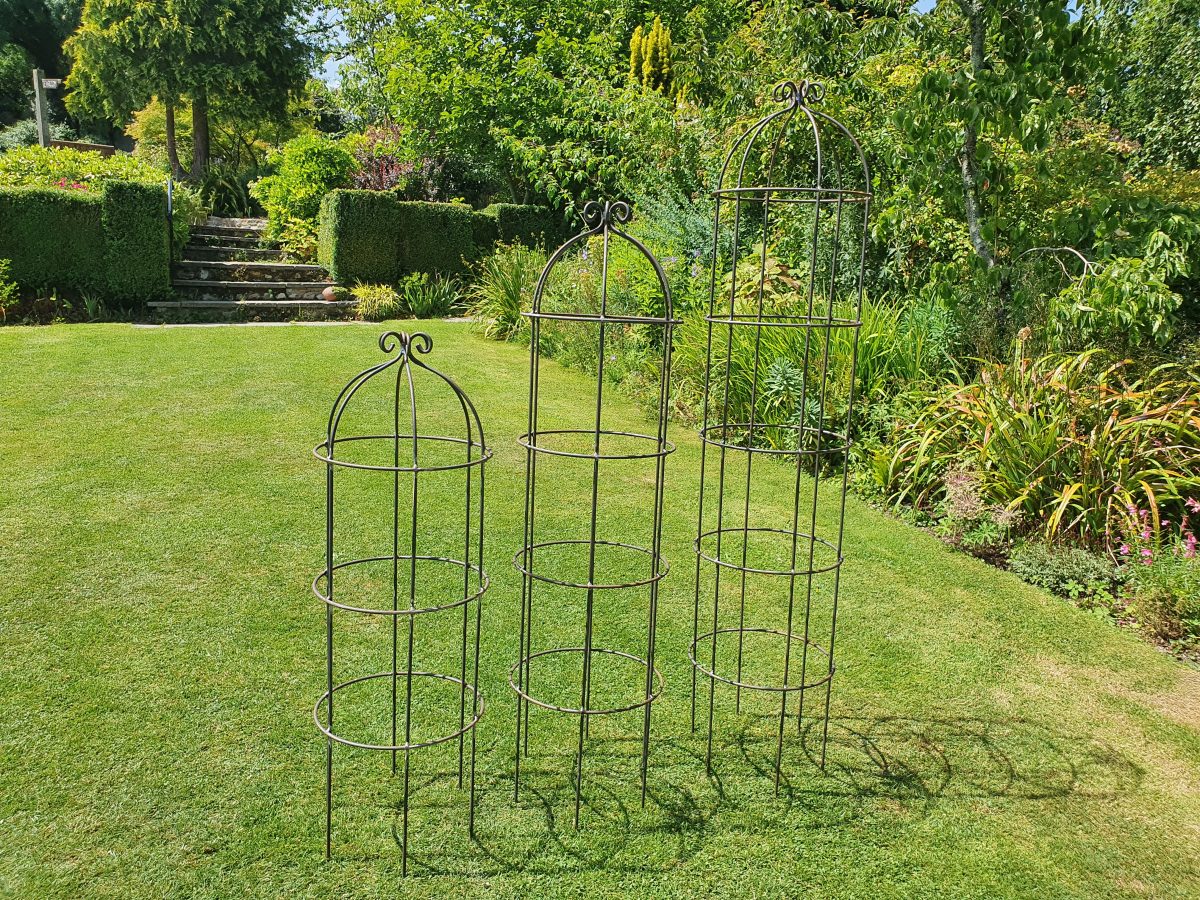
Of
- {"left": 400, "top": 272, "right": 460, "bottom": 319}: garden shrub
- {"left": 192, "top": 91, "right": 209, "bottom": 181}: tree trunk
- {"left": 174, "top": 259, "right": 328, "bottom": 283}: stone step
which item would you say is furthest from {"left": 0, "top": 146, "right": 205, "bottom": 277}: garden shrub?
{"left": 192, "top": 91, "right": 209, "bottom": 181}: tree trunk

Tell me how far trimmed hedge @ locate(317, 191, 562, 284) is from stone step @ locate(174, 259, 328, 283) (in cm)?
32

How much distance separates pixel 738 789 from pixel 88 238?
35.1ft

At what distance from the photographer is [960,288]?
6141 mm

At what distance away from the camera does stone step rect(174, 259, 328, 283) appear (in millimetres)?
12234

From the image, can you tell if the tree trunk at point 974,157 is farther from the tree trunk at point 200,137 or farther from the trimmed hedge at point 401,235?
the tree trunk at point 200,137

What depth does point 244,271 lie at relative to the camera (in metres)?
12.4

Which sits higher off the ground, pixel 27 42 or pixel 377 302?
pixel 27 42

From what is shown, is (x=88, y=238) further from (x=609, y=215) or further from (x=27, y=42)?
(x=27, y=42)

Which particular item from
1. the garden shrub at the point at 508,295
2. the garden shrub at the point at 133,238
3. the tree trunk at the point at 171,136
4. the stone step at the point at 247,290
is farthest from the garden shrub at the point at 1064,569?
the tree trunk at the point at 171,136

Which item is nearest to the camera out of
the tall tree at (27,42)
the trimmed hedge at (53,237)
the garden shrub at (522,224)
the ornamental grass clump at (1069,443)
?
the ornamental grass clump at (1069,443)

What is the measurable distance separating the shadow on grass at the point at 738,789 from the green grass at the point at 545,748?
1 cm

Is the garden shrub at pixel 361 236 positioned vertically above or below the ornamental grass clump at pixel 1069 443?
above

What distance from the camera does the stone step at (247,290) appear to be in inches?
465

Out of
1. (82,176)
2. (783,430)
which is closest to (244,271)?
(82,176)
